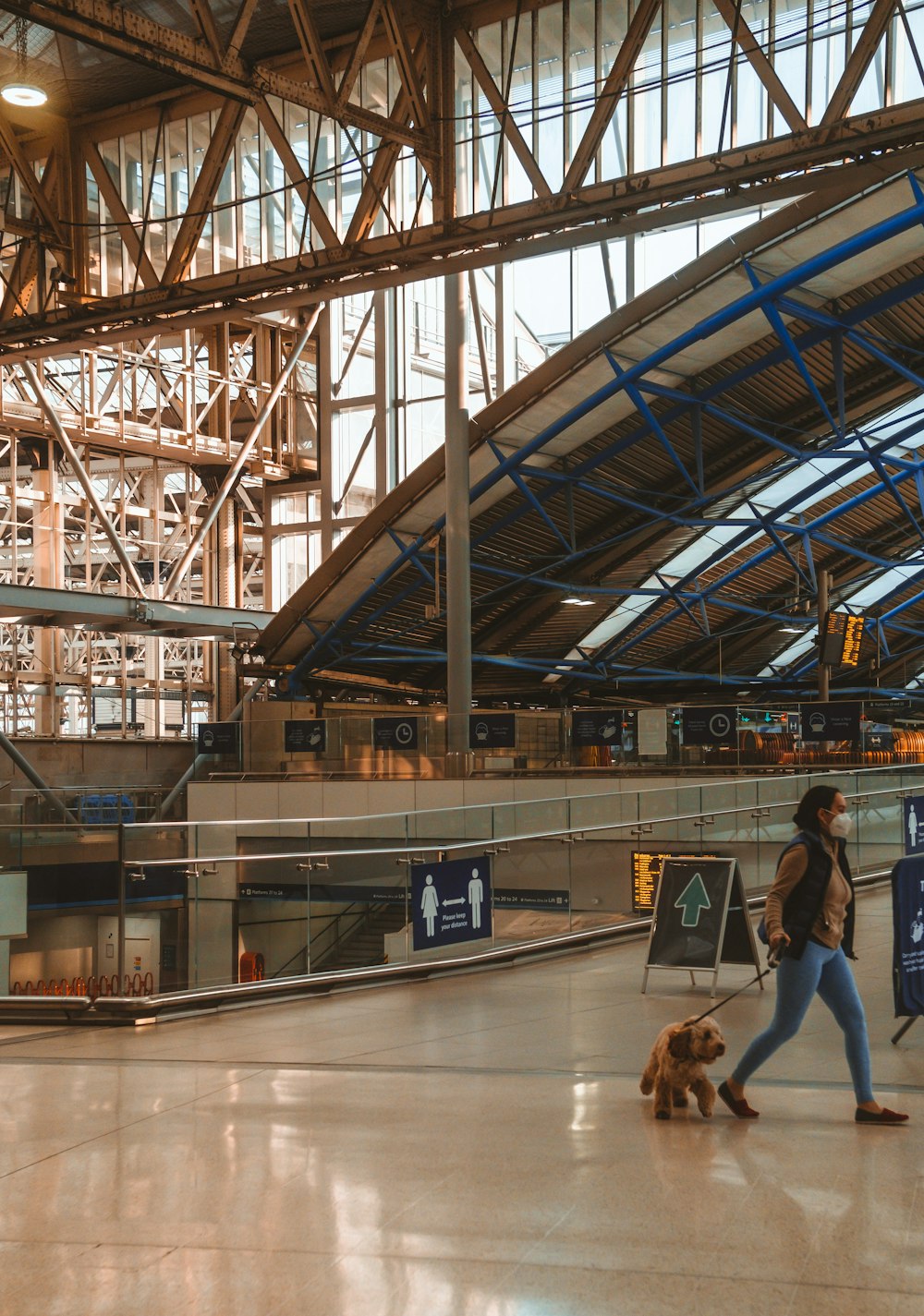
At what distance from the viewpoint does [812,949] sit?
22.6 ft

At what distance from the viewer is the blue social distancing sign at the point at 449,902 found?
40.9 ft

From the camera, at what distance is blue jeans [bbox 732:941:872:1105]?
6863 millimetres

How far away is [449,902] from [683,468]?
25318 millimetres

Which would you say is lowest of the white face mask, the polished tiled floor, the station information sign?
the polished tiled floor

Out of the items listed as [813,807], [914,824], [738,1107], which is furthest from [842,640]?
[738,1107]

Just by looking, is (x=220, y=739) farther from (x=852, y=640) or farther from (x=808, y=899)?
(x=808, y=899)

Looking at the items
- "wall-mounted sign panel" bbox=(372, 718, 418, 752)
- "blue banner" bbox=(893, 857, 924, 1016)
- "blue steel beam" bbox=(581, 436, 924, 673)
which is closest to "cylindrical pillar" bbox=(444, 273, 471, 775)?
"wall-mounted sign panel" bbox=(372, 718, 418, 752)

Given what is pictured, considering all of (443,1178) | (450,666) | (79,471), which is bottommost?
(443,1178)

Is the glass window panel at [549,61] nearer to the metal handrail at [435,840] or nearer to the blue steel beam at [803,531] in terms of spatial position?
the metal handrail at [435,840]

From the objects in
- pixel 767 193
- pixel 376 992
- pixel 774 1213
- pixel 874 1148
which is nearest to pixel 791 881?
pixel 874 1148

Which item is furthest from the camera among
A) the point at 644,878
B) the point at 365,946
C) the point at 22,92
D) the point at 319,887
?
the point at 22,92

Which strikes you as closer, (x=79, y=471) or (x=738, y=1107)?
(x=738, y=1107)

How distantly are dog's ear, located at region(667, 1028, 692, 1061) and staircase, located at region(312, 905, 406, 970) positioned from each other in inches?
195

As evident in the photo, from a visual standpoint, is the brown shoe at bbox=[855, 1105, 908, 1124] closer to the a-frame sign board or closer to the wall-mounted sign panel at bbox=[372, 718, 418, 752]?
the a-frame sign board
